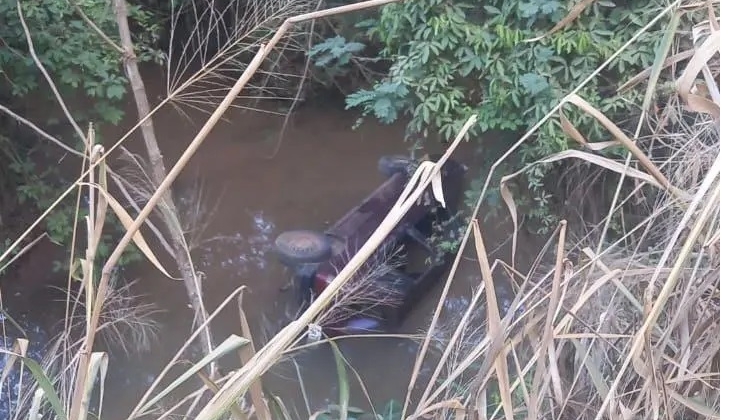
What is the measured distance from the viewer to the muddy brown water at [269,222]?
231 cm

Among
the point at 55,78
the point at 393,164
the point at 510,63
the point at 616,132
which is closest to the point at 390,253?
the point at 393,164

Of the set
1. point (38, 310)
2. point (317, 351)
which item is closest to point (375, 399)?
point (317, 351)

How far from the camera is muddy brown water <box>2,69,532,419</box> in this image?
2309 millimetres

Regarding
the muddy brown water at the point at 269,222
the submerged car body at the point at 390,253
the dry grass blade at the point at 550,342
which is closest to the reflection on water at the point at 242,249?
the muddy brown water at the point at 269,222

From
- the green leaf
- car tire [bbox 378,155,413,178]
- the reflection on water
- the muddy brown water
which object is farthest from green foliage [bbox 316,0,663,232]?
the reflection on water

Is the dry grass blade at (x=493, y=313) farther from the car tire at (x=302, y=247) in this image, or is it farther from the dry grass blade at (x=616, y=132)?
the car tire at (x=302, y=247)

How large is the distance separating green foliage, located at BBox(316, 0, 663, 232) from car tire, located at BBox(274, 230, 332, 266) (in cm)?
67

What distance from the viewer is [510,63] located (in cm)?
187

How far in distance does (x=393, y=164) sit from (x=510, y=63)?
1.07m

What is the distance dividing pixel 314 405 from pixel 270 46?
1473mm

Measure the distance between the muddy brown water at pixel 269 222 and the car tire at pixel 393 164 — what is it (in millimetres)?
37

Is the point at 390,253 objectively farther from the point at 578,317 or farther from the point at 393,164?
the point at 578,317

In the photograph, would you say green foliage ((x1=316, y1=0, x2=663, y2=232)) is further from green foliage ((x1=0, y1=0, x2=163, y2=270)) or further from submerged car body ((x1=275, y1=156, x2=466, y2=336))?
green foliage ((x1=0, y1=0, x2=163, y2=270))

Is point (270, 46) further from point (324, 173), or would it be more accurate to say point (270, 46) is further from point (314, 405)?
point (324, 173)
